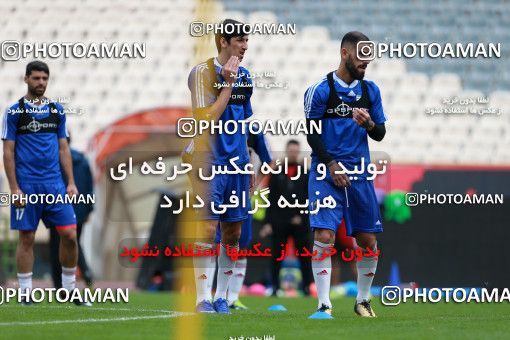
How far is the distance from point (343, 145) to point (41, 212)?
2.92 metres

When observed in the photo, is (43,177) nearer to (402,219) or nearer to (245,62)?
(402,219)

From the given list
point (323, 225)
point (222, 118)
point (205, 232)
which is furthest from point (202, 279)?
point (222, 118)

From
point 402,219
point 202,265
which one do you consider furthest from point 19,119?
point 402,219

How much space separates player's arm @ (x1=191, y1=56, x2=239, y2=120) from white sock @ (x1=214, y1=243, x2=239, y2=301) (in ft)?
3.78

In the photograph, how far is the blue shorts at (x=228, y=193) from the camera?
761cm

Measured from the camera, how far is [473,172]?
1420cm

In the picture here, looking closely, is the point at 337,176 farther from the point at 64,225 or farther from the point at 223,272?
the point at 64,225

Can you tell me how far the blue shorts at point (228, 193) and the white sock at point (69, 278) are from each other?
6.58ft

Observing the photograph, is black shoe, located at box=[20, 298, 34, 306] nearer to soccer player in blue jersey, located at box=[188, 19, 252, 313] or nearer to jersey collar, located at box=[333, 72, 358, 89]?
soccer player in blue jersey, located at box=[188, 19, 252, 313]

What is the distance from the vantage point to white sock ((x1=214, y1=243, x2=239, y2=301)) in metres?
8.09

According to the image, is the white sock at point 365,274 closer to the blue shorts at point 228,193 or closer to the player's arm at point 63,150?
the blue shorts at point 228,193

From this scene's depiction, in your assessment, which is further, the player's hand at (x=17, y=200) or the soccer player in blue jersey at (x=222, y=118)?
the player's hand at (x=17, y=200)

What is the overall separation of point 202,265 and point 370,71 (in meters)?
14.1

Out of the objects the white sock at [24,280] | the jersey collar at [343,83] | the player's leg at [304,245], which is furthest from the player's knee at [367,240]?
the player's leg at [304,245]
